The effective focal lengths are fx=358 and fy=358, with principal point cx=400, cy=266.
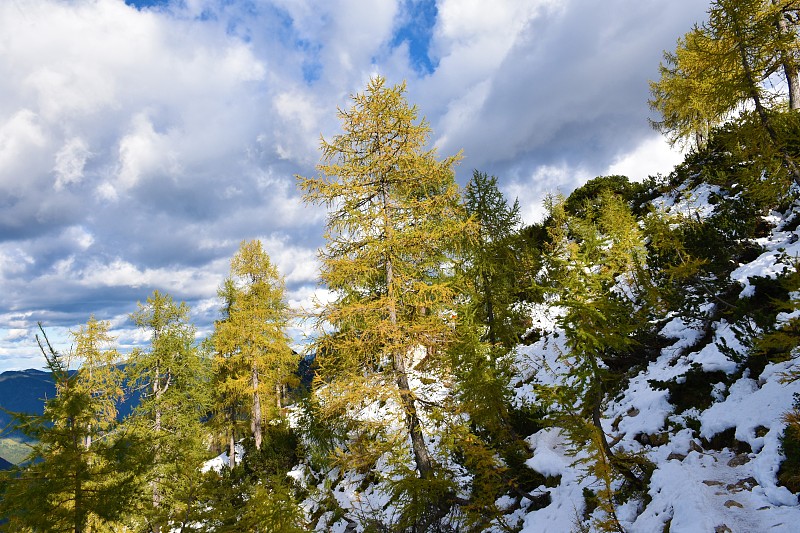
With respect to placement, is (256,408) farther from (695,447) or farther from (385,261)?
(695,447)

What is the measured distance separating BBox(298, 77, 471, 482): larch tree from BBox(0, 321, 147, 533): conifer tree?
13.5 ft

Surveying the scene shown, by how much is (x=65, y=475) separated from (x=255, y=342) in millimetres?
14449

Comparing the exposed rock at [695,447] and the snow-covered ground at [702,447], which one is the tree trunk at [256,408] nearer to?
the snow-covered ground at [702,447]

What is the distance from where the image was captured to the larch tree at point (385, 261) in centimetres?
893

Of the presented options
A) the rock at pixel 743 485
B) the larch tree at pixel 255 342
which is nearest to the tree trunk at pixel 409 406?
the rock at pixel 743 485

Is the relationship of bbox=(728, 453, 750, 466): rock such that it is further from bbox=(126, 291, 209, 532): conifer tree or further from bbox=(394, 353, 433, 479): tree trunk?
bbox=(126, 291, 209, 532): conifer tree

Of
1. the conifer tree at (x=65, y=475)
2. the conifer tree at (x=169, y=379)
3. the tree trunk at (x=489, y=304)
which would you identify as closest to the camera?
the conifer tree at (x=65, y=475)

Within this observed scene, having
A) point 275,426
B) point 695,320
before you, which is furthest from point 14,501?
point 275,426

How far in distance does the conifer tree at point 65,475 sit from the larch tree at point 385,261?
13.5 feet

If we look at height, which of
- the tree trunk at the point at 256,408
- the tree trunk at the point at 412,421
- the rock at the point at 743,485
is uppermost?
the tree trunk at the point at 256,408

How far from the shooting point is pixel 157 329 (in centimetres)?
1900

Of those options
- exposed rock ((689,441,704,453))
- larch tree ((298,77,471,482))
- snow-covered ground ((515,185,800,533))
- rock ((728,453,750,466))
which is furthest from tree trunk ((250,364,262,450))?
rock ((728,453,750,466))

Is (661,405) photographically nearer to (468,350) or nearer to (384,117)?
→ (468,350)

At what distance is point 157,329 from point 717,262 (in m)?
23.8
